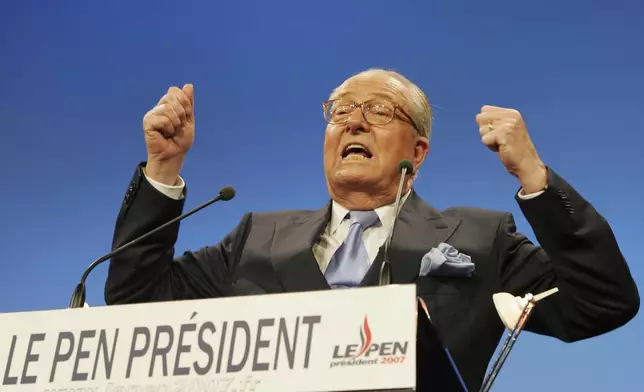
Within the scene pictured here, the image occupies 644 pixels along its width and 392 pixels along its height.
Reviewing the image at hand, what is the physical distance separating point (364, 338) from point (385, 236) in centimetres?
108

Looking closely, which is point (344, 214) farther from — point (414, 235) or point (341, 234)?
point (414, 235)

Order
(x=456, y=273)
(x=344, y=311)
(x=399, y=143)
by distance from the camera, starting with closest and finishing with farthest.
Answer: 1. (x=344, y=311)
2. (x=456, y=273)
3. (x=399, y=143)

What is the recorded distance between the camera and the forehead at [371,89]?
264 cm

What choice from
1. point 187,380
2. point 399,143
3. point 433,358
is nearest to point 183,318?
point 187,380

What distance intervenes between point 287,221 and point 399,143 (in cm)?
38

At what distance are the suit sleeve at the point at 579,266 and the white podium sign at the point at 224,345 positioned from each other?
734 millimetres

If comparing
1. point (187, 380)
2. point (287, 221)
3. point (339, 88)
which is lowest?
point (187, 380)

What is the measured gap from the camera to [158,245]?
228 cm

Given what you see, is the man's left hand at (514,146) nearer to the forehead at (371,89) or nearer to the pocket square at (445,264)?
the pocket square at (445,264)

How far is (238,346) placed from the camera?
1.42m

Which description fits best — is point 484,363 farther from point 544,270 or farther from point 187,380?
point 187,380

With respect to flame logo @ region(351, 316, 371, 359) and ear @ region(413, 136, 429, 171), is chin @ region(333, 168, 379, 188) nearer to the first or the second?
ear @ region(413, 136, 429, 171)

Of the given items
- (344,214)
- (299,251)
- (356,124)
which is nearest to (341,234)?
(344,214)

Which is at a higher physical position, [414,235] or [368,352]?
[414,235]
